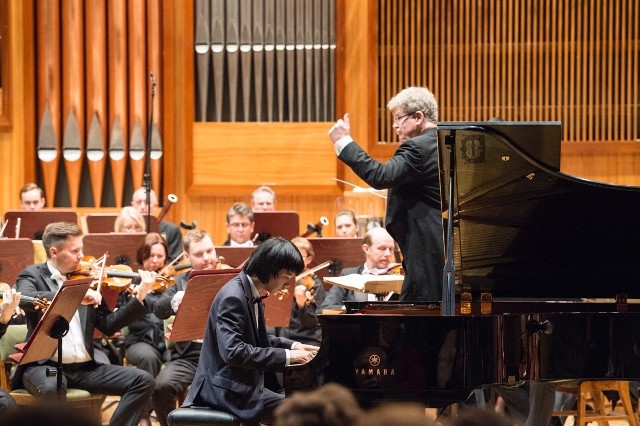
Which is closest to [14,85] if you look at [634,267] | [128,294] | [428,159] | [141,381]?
[128,294]

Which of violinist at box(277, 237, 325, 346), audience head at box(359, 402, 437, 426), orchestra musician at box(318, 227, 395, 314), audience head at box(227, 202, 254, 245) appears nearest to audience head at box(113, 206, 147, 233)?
audience head at box(227, 202, 254, 245)

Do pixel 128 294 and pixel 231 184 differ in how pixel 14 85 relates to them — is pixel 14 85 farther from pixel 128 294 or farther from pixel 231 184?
pixel 128 294

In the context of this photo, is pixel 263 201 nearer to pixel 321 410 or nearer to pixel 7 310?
pixel 7 310

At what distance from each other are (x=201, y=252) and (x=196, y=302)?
1123 millimetres

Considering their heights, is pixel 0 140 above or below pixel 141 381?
above

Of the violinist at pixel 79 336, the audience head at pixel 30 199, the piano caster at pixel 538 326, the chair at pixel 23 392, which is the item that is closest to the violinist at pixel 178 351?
the violinist at pixel 79 336

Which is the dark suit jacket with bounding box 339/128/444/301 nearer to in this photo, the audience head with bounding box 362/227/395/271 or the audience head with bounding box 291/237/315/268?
the audience head with bounding box 362/227/395/271

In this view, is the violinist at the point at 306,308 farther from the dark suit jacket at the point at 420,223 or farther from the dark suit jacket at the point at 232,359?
the dark suit jacket at the point at 232,359

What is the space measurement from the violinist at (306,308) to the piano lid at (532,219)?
1.87 meters

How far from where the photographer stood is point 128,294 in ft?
18.4

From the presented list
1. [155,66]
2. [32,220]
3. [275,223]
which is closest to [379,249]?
[275,223]

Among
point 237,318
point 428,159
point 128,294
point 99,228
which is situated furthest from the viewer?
point 99,228

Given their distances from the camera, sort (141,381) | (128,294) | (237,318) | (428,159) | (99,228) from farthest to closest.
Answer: (99,228) < (128,294) < (141,381) < (428,159) < (237,318)

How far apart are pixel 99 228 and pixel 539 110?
3.79m
